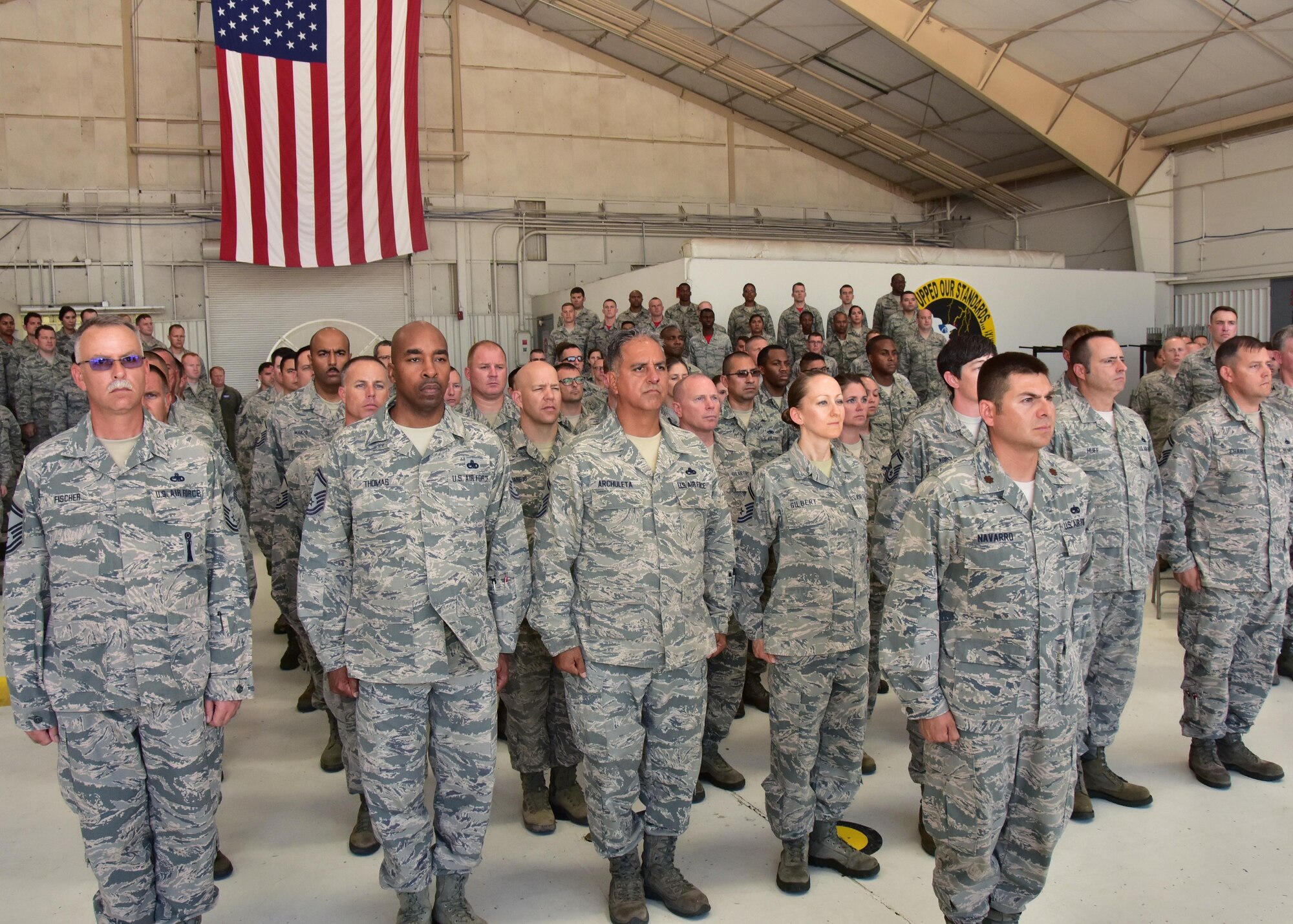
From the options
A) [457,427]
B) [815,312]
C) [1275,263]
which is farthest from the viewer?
[1275,263]

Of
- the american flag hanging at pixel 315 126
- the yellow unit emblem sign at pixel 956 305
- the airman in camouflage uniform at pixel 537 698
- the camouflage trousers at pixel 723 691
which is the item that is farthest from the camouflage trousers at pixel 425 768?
the american flag hanging at pixel 315 126

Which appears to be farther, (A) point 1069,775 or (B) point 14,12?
(B) point 14,12

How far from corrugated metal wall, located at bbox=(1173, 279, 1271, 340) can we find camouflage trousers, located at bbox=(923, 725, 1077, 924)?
1120 cm

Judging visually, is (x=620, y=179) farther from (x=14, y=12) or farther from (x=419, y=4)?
(x=14, y=12)

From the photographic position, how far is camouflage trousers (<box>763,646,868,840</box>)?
2893 millimetres

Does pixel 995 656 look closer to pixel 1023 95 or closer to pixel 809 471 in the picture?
pixel 809 471

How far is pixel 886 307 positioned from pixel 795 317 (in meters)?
1.01

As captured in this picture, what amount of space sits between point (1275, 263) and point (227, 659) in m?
13.3

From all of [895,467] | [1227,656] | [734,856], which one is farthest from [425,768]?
[1227,656]

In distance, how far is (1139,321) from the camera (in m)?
12.9

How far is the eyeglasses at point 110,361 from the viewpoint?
7.73 ft

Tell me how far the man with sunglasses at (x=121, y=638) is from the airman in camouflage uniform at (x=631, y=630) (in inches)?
37.5

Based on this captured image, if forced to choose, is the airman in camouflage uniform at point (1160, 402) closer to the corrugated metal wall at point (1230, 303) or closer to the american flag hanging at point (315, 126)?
the corrugated metal wall at point (1230, 303)

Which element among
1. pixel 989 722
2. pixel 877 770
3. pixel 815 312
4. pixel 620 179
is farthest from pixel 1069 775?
pixel 620 179
